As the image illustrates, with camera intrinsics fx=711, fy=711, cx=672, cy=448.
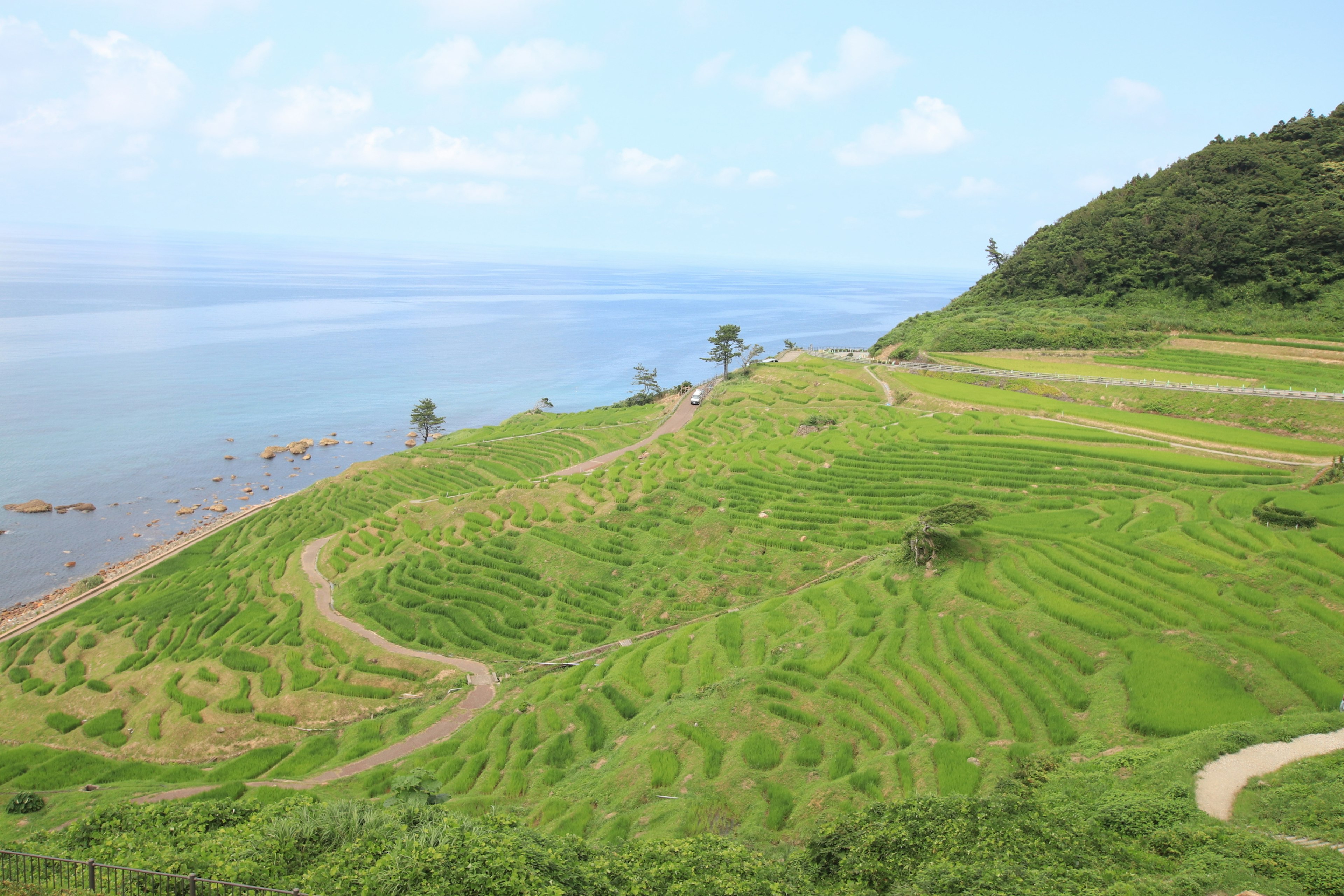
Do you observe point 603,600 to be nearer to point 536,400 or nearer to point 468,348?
point 536,400

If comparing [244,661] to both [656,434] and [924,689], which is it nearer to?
[924,689]

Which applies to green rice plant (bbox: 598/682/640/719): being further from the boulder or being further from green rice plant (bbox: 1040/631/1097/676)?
the boulder

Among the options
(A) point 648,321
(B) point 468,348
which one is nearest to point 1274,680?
(B) point 468,348

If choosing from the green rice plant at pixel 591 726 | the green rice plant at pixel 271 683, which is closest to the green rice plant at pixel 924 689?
the green rice plant at pixel 591 726

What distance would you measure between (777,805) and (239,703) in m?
20.9

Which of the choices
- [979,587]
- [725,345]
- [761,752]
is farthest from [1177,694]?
[725,345]

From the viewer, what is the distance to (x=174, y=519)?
61.6 meters

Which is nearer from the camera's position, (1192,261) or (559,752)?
(559,752)

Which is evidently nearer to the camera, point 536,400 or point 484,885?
point 484,885

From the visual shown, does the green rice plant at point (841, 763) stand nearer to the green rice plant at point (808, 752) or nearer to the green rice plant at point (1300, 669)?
the green rice plant at point (808, 752)

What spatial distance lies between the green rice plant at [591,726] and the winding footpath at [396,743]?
4.10 metres

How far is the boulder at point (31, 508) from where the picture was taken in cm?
6150

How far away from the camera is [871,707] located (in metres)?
19.5

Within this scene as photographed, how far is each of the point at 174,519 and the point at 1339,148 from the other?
11210 centimetres
